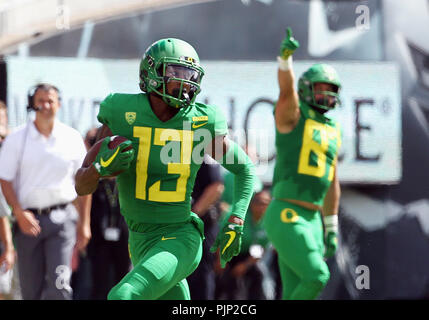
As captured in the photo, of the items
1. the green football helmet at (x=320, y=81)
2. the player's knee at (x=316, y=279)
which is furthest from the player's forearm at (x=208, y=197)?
the player's knee at (x=316, y=279)

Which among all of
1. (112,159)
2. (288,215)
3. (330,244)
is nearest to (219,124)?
(112,159)

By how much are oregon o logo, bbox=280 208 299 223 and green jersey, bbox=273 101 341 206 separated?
0.10 metres

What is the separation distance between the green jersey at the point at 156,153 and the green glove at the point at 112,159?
12.3 inches

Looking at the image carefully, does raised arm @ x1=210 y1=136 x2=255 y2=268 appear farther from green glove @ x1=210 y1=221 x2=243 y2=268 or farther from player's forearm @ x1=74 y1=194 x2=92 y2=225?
player's forearm @ x1=74 y1=194 x2=92 y2=225

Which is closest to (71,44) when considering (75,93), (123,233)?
(75,93)

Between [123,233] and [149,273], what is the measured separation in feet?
9.61

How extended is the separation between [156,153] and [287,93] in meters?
1.77

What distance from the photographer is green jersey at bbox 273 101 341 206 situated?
5.98 m

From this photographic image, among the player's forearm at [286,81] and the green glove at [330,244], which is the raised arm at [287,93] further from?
the green glove at [330,244]

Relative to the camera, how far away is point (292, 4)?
331 inches

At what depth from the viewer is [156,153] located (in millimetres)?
4293

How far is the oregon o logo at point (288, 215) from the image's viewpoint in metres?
5.88

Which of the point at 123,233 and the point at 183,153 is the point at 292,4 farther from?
the point at 183,153

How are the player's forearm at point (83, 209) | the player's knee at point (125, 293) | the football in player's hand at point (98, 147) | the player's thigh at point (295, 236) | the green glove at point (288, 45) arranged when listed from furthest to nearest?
the player's forearm at point (83, 209) → the player's thigh at point (295, 236) → the green glove at point (288, 45) → the football in player's hand at point (98, 147) → the player's knee at point (125, 293)
